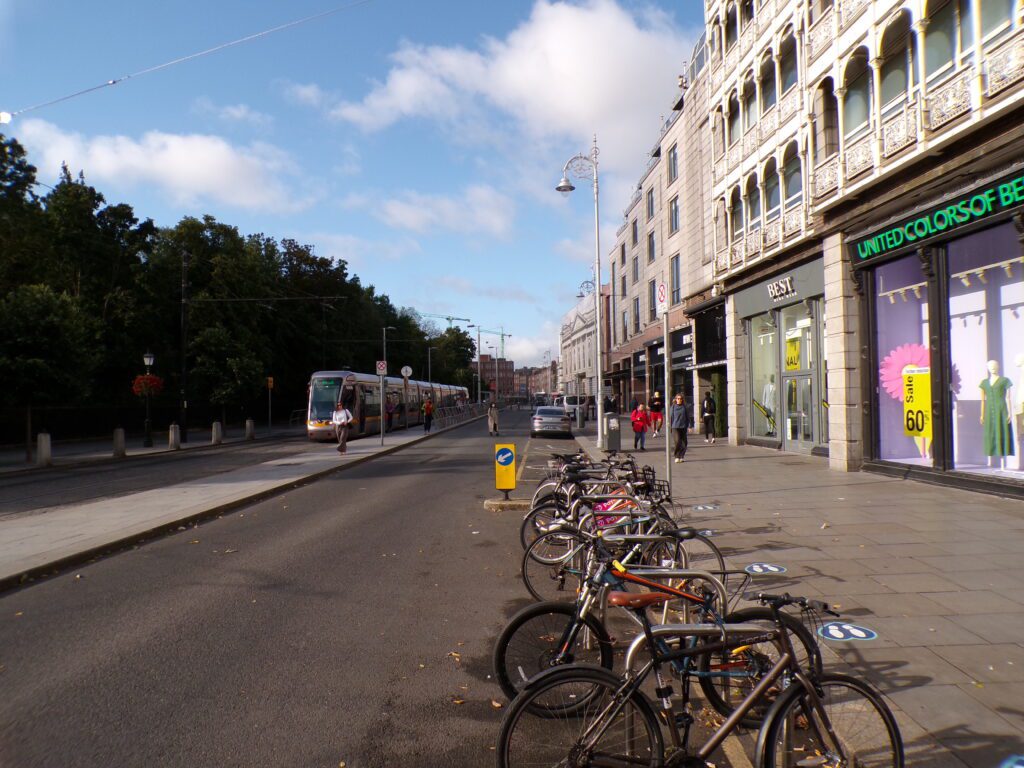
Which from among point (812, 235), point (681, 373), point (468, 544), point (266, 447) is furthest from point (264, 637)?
point (681, 373)

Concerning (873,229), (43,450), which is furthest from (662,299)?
(43,450)

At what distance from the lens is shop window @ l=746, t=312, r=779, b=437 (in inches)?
808

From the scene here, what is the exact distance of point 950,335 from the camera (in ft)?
40.5

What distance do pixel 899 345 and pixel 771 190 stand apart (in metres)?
7.94

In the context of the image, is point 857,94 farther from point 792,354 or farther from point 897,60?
point 792,354

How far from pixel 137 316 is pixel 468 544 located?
116ft

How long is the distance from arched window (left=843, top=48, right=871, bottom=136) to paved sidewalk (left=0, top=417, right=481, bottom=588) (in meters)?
14.5

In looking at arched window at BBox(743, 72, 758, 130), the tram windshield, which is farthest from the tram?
arched window at BBox(743, 72, 758, 130)

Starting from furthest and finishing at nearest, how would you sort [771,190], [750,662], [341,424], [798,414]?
[341,424], [771,190], [798,414], [750,662]

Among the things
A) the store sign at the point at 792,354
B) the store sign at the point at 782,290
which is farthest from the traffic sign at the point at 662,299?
the store sign at the point at 792,354

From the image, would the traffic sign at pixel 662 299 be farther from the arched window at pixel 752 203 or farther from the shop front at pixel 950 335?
the arched window at pixel 752 203

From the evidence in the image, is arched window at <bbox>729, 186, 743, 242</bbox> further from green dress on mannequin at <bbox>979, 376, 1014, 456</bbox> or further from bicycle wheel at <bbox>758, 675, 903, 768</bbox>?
bicycle wheel at <bbox>758, 675, 903, 768</bbox>

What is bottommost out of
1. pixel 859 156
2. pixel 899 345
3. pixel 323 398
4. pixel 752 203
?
pixel 323 398

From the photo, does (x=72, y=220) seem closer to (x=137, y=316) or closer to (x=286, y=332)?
(x=137, y=316)
